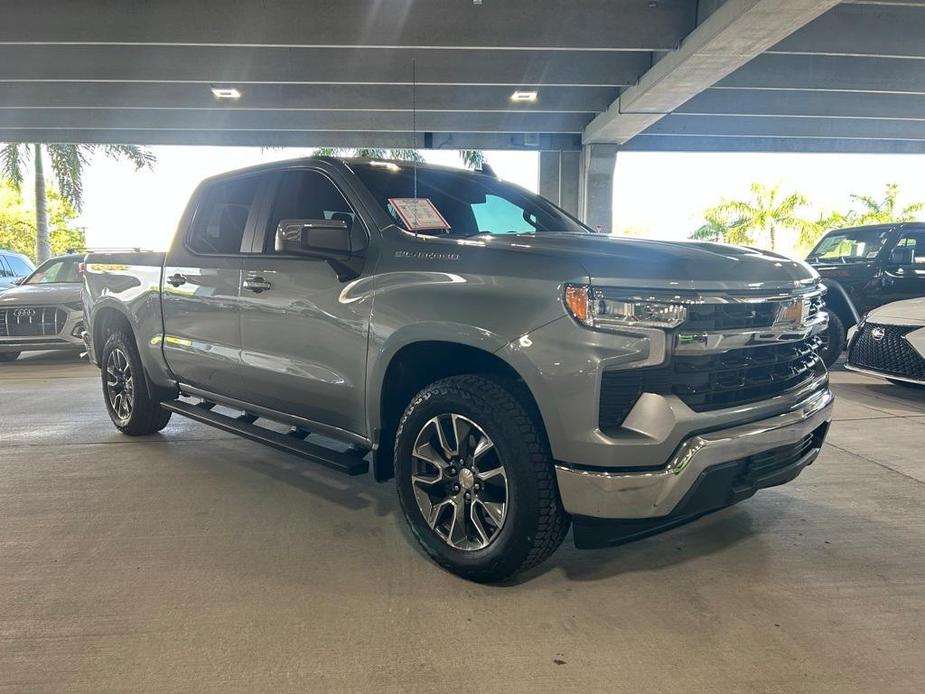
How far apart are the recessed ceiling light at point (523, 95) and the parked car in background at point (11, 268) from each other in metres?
9.60

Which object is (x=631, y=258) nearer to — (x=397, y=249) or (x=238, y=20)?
(x=397, y=249)

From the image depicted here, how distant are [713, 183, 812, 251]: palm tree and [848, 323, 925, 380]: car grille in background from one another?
2114cm

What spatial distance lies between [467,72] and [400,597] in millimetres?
10451

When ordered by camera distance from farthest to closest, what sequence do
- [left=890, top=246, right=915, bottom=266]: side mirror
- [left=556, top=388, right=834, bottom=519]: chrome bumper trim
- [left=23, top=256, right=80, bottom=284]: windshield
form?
[left=23, top=256, right=80, bottom=284]: windshield
[left=890, top=246, right=915, bottom=266]: side mirror
[left=556, top=388, right=834, bottom=519]: chrome bumper trim

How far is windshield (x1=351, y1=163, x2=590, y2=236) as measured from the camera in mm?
3424

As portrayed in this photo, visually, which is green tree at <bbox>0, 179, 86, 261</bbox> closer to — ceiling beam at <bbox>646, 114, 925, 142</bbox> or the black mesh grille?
ceiling beam at <bbox>646, 114, 925, 142</bbox>

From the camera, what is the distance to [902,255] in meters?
8.69

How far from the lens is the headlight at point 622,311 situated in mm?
2365

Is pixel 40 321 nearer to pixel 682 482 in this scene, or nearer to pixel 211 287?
pixel 211 287

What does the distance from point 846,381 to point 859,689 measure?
6.61m

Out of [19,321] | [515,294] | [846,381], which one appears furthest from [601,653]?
[19,321]

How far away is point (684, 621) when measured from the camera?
98.0 inches

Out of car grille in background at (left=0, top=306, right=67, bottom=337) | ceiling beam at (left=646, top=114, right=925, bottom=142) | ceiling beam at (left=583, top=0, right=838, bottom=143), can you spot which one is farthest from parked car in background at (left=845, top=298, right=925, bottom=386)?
car grille in background at (left=0, top=306, right=67, bottom=337)

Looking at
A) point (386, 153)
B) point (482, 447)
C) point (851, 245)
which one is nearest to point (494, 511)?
point (482, 447)
